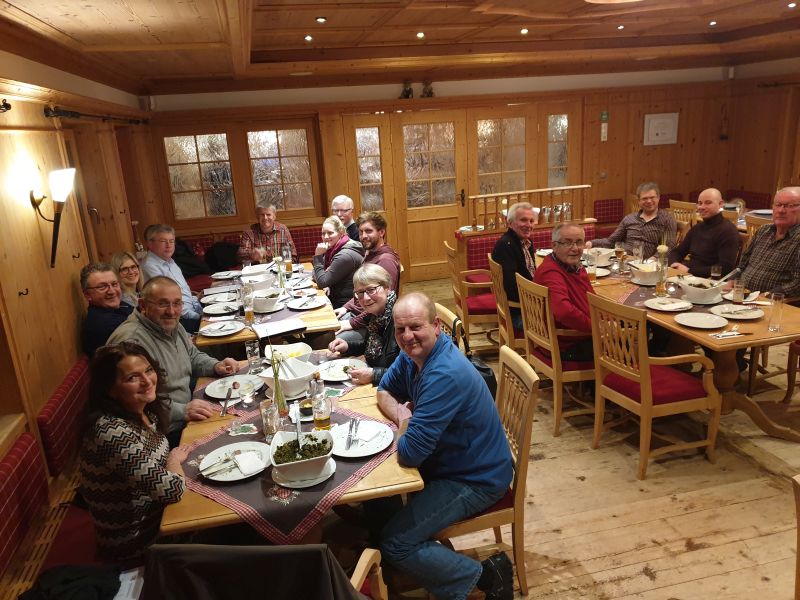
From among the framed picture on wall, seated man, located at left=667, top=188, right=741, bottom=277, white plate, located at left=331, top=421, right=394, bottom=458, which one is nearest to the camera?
white plate, located at left=331, top=421, right=394, bottom=458

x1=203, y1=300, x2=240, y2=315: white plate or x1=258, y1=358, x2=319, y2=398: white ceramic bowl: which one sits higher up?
x1=258, y1=358, x2=319, y2=398: white ceramic bowl

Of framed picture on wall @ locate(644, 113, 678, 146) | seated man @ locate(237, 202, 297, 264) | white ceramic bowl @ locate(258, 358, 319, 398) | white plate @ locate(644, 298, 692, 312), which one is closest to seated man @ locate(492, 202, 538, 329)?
white plate @ locate(644, 298, 692, 312)

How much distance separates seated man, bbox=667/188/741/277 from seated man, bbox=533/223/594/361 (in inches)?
48.4

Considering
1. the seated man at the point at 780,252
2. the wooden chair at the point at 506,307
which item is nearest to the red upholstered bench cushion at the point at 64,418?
the wooden chair at the point at 506,307

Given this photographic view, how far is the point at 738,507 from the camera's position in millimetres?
2727

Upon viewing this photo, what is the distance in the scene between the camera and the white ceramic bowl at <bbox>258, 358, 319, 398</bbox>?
234 cm

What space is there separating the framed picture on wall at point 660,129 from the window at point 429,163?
283 centimetres

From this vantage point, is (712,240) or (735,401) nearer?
(735,401)

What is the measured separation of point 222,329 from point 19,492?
1472 mm

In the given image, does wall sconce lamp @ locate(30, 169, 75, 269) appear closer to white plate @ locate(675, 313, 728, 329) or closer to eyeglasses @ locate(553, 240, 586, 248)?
eyeglasses @ locate(553, 240, 586, 248)

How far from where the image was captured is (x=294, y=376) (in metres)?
2.43

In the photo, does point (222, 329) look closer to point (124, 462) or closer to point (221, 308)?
point (221, 308)

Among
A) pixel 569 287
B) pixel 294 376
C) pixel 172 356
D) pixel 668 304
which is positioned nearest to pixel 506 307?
pixel 569 287

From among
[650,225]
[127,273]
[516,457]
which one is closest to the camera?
[516,457]
